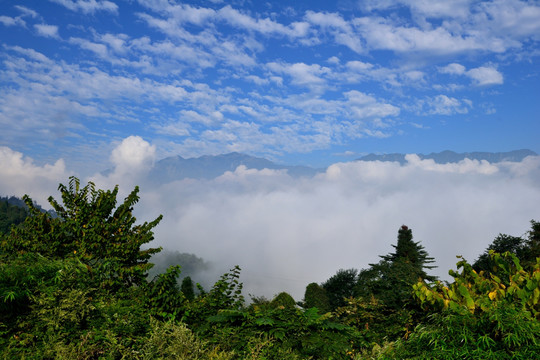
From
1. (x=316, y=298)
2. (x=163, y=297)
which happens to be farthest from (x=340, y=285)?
(x=163, y=297)

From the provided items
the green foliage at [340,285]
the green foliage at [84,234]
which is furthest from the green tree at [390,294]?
the green foliage at [340,285]

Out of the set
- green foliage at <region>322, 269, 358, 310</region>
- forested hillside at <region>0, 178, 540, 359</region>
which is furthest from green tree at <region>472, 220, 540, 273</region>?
forested hillside at <region>0, 178, 540, 359</region>

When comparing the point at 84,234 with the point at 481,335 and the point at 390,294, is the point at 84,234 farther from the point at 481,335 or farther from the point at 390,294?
the point at 481,335

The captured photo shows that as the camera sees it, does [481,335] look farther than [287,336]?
No

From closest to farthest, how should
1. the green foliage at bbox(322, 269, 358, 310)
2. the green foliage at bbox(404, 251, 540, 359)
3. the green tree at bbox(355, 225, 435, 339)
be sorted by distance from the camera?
1. the green foliage at bbox(404, 251, 540, 359)
2. the green tree at bbox(355, 225, 435, 339)
3. the green foliage at bbox(322, 269, 358, 310)

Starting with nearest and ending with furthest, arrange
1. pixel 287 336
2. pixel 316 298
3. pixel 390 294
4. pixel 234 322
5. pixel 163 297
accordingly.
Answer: pixel 287 336 < pixel 234 322 < pixel 163 297 < pixel 390 294 < pixel 316 298

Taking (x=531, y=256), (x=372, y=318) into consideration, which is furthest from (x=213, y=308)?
(x=531, y=256)

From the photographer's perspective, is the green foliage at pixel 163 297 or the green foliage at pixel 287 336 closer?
the green foliage at pixel 287 336

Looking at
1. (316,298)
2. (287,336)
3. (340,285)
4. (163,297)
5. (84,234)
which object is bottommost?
(316,298)

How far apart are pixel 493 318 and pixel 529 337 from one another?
337 mm

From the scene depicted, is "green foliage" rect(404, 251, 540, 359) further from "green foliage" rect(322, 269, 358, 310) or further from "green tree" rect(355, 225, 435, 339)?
"green foliage" rect(322, 269, 358, 310)

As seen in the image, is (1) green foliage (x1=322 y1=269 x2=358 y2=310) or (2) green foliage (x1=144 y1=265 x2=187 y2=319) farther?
(1) green foliage (x1=322 y1=269 x2=358 y2=310)

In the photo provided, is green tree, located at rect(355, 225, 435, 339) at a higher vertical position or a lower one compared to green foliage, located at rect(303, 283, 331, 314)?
higher

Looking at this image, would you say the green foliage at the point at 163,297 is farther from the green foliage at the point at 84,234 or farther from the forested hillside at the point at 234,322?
the green foliage at the point at 84,234
